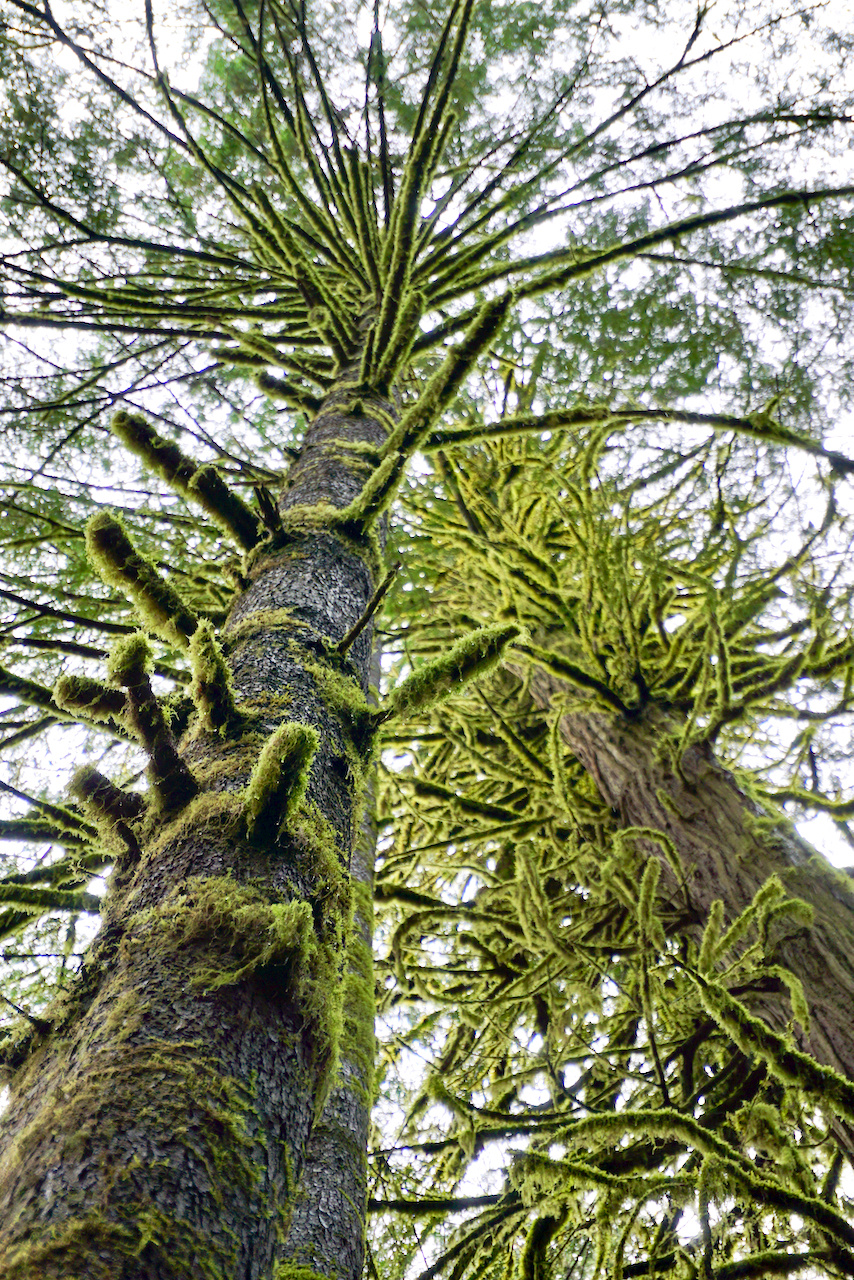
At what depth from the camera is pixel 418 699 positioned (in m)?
1.70

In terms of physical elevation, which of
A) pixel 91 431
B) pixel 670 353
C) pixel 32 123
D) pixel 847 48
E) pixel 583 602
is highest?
pixel 32 123

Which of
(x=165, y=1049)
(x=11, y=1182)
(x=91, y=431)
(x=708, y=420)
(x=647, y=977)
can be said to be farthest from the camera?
(x=91, y=431)

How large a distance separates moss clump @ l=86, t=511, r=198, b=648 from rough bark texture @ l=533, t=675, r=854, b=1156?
2.06 meters

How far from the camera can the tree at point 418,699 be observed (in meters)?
1.12

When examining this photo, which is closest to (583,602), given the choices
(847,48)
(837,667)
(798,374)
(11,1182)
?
(837,667)

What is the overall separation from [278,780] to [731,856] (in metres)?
2.15

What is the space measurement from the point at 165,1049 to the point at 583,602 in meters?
2.55

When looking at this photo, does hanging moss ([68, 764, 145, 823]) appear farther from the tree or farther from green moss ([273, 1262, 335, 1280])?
green moss ([273, 1262, 335, 1280])

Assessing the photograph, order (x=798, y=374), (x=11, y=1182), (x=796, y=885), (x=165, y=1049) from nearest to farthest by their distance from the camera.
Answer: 1. (x=11, y=1182)
2. (x=165, y=1049)
3. (x=796, y=885)
4. (x=798, y=374)

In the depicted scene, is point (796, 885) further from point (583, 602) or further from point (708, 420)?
point (708, 420)

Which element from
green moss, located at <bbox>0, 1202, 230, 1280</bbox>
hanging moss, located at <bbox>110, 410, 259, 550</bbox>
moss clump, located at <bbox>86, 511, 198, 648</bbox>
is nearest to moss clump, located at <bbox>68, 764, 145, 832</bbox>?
moss clump, located at <bbox>86, 511, 198, 648</bbox>

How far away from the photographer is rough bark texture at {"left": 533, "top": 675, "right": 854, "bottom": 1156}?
226 centimetres

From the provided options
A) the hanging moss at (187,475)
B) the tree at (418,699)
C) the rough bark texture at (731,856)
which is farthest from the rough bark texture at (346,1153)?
the rough bark texture at (731,856)

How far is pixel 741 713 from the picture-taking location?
2826 millimetres
